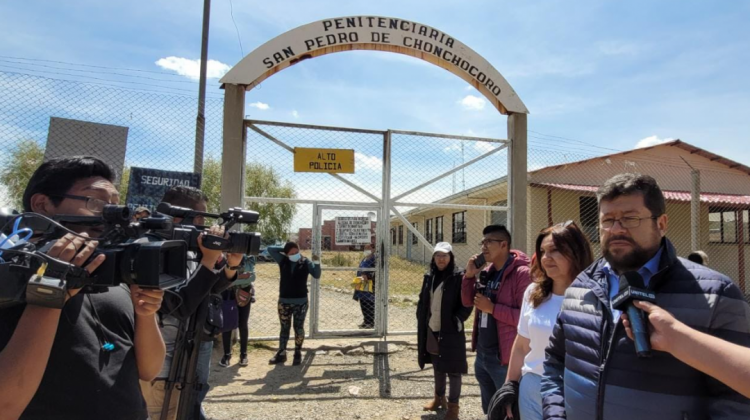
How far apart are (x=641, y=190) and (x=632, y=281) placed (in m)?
0.39

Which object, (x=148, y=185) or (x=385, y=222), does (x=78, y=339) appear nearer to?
(x=148, y=185)

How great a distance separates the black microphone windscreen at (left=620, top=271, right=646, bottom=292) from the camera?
4.48 feet

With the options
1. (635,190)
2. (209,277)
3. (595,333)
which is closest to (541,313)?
(595,333)

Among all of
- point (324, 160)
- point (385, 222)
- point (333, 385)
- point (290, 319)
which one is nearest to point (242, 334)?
point (290, 319)

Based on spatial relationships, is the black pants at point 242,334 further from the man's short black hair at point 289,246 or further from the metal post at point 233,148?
the metal post at point 233,148

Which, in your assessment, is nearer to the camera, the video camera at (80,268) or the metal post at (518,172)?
the video camera at (80,268)

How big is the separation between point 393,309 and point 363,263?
4.17 m

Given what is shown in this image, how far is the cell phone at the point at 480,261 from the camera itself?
366cm

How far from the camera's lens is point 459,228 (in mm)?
18344

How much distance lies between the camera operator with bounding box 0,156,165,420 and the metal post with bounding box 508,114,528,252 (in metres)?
5.09

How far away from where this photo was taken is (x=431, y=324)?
4.25 metres

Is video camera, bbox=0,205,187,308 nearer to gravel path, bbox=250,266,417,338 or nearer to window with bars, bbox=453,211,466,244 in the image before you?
gravel path, bbox=250,266,417,338

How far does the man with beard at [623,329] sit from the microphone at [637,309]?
0.09 meters

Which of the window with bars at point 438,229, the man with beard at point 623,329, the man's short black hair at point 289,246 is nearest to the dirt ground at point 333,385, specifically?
the man's short black hair at point 289,246
